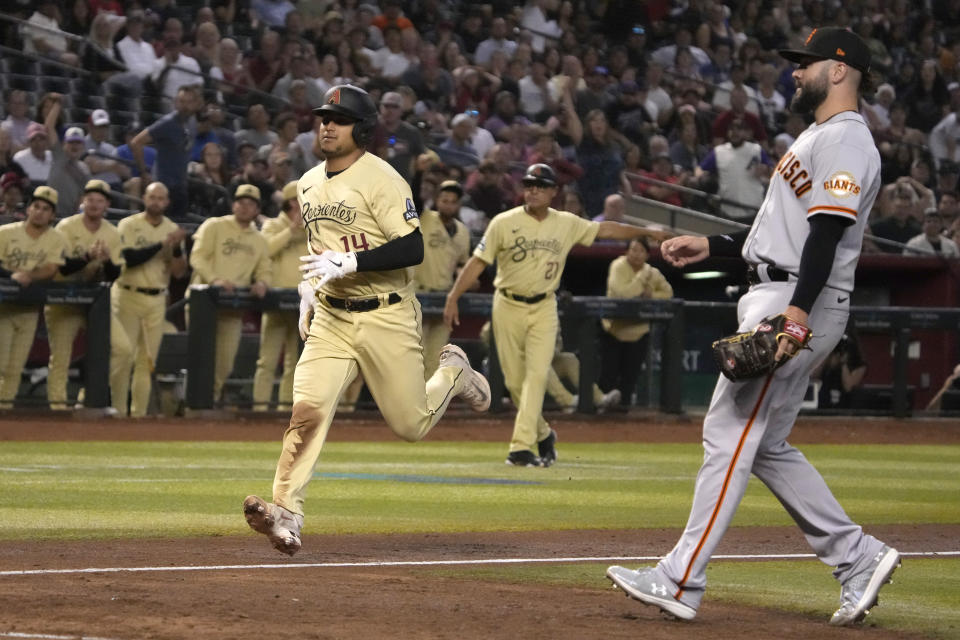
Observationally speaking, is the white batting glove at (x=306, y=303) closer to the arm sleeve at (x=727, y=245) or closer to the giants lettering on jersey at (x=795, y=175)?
the arm sleeve at (x=727, y=245)

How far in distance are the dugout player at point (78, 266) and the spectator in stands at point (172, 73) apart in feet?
10.8

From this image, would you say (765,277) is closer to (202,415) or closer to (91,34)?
(202,415)

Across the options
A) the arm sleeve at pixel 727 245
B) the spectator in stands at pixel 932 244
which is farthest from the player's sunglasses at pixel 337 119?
the spectator in stands at pixel 932 244

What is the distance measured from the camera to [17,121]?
17.5 m

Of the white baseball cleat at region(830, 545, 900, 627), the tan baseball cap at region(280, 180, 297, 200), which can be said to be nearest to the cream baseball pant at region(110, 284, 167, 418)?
the tan baseball cap at region(280, 180, 297, 200)

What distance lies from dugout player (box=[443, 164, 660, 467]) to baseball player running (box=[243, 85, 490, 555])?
16.5ft

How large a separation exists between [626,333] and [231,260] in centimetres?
499

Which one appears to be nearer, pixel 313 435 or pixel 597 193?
pixel 313 435

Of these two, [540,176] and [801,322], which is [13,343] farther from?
[801,322]

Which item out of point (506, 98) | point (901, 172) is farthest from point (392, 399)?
point (901, 172)

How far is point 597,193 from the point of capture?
20031mm

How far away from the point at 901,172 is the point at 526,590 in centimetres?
1894

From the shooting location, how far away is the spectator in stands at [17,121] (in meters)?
17.3

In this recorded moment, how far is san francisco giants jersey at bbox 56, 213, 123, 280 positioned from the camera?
16.1m
